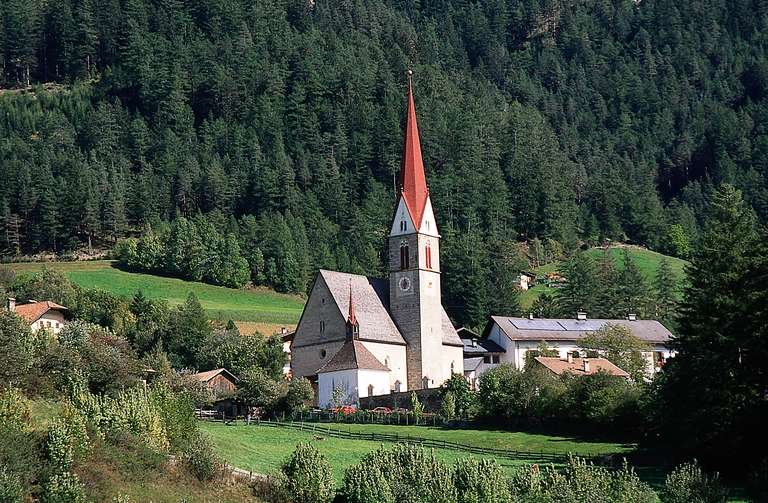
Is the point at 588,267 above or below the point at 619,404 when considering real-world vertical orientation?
above

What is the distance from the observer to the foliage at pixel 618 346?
83.0m

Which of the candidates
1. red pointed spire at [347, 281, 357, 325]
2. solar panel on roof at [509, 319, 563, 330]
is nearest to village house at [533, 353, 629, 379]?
red pointed spire at [347, 281, 357, 325]

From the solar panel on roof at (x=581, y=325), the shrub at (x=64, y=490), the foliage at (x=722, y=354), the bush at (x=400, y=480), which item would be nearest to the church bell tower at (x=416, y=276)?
the solar panel on roof at (x=581, y=325)

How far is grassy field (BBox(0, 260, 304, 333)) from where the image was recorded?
108875 mm

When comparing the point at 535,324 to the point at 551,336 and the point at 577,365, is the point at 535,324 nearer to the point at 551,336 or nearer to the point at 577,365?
the point at 551,336

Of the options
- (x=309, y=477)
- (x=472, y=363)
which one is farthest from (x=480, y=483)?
(x=472, y=363)

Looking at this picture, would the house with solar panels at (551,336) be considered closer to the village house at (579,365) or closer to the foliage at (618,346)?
the foliage at (618,346)

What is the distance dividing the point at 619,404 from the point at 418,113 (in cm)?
10382

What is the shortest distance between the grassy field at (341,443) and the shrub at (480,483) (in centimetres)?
626

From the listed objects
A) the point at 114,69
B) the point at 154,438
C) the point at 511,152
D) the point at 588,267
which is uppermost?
the point at 114,69

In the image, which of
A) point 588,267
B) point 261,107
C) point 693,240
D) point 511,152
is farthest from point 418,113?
point 588,267

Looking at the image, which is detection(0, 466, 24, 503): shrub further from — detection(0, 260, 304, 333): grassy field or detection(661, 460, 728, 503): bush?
detection(0, 260, 304, 333): grassy field

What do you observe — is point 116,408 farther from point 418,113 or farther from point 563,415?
point 418,113

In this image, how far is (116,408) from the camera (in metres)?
44.8
